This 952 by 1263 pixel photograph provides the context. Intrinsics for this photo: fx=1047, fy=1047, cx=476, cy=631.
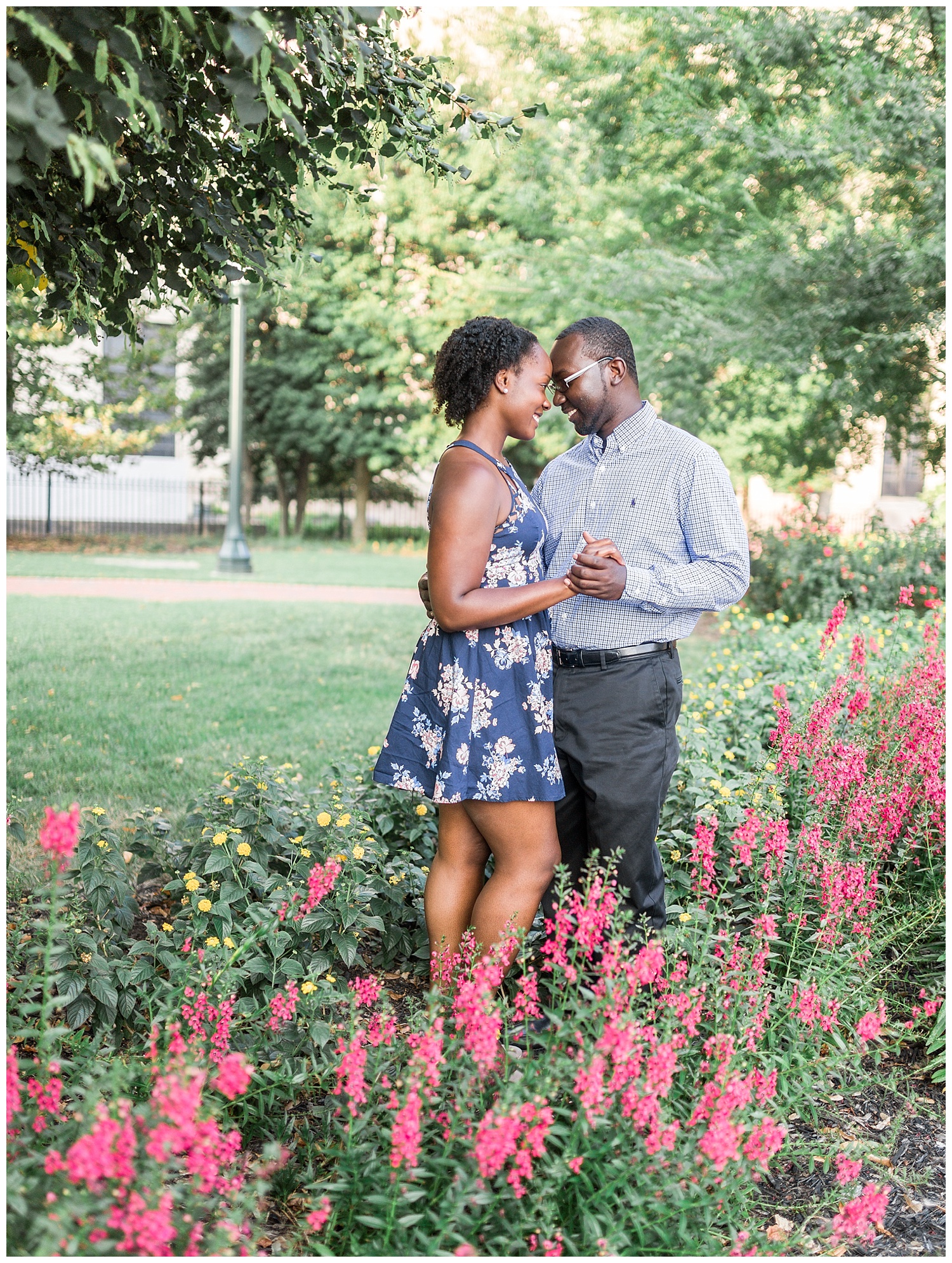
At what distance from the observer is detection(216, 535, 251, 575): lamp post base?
19.2 metres

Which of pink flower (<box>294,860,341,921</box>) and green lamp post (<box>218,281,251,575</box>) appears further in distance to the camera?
green lamp post (<box>218,281,251,575</box>)

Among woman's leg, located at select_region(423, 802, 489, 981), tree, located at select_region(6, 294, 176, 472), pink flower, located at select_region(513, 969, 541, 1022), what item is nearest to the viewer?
pink flower, located at select_region(513, 969, 541, 1022)

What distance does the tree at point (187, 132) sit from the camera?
7.02ft

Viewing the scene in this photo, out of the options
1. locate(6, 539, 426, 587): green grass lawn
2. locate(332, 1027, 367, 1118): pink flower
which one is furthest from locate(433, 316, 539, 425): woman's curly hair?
locate(6, 539, 426, 587): green grass lawn

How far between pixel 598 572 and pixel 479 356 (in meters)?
0.71

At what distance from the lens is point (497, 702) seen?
2.95m

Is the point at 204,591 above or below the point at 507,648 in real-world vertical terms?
below

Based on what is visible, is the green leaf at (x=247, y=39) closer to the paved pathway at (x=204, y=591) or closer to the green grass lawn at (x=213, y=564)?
the paved pathway at (x=204, y=591)

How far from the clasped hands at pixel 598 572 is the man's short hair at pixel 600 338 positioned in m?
0.69

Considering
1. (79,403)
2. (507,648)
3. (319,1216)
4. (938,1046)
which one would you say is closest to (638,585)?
(507,648)

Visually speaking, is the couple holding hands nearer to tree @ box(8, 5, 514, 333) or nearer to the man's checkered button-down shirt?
the man's checkered button-down shirt

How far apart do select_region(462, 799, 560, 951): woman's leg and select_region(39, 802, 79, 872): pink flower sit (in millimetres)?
1299

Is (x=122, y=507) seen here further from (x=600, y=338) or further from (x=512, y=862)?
(x=512, y=862)

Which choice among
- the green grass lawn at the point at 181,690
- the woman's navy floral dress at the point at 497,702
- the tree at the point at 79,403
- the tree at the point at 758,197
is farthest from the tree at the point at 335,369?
the woman's navy floral dress at the point at 497,702
